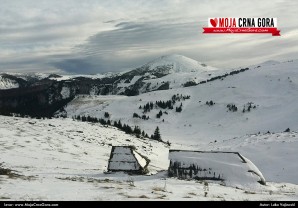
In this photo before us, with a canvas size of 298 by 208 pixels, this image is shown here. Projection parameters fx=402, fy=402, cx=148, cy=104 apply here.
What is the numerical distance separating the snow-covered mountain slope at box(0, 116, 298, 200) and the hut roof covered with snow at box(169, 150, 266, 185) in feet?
3.79

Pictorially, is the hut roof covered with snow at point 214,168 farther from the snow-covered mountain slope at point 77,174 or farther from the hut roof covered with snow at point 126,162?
the hut roof covered with snow at point 126,162

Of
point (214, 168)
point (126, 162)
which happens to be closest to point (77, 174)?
point (126, 162)

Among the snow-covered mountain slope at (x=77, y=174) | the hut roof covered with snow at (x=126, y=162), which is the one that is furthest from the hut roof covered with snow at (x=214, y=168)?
the hut roof covered with snow at (x=126, y=162)

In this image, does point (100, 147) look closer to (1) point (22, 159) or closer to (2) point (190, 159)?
(1) point (22, 159)

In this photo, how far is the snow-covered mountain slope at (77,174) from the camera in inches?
894

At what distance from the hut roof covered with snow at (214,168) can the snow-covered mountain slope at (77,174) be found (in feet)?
3.79

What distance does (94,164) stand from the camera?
4978 cm

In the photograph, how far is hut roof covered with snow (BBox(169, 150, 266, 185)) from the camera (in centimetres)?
3847

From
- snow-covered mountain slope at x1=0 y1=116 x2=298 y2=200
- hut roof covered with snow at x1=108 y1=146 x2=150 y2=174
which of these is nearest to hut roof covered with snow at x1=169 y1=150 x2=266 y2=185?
snow-covered mountain slope at x1=0 y1=116 x2=298 y2=200

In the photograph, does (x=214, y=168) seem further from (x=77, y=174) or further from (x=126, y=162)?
(x=77, y=174)

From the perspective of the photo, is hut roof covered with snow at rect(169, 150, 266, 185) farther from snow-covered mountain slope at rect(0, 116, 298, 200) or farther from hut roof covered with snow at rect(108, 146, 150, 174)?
hut roof covered with snow at rect(108, 146, 150, 174)

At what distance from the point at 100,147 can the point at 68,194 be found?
4705 centimetres
